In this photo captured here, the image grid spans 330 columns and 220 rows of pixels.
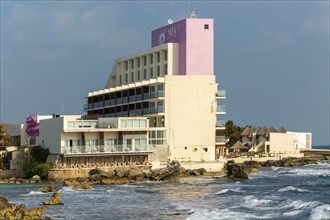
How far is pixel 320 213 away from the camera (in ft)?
117

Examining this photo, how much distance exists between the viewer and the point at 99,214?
38156mm

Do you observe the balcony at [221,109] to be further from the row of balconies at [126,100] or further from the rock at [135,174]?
the rock at [135,174]

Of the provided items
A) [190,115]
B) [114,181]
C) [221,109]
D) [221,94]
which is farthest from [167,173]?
[221,94]

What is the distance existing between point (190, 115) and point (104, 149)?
10.0 m

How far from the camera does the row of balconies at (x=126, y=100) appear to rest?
73.1m

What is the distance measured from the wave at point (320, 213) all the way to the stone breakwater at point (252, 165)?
82.5 ft

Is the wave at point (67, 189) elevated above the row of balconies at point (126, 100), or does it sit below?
below

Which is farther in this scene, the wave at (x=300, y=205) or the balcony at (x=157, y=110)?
the balcony at (x=157, y=110)

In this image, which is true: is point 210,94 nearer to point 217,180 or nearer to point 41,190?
point 217,180

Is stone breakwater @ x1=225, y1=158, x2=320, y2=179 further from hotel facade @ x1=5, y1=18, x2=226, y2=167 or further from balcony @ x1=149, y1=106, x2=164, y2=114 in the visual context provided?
balcony @ x1=149, y1=106, x2=164, y2=114

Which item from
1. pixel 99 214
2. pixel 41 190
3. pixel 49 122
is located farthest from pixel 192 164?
pixel 99 214

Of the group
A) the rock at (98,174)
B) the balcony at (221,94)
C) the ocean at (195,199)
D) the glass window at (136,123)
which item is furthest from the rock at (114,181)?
the balcony at (221,94)

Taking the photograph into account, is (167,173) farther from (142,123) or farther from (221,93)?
(221,93)

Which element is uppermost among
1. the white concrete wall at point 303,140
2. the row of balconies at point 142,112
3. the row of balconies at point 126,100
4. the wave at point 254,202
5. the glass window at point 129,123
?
the row of balconies at point 126,100
